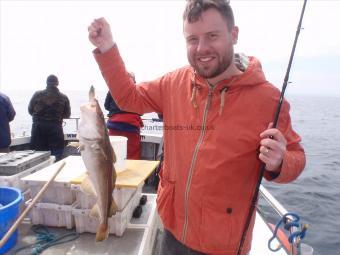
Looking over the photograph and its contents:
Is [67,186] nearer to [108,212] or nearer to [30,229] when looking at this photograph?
[30,229]

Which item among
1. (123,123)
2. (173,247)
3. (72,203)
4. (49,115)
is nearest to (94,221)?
(72,203)

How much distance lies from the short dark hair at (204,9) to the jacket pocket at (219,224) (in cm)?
133

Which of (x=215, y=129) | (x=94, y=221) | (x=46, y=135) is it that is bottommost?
(x=46, y=135)

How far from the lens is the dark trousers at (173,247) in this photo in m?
2.60

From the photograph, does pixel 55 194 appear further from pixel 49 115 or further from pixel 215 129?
pixel 49 115

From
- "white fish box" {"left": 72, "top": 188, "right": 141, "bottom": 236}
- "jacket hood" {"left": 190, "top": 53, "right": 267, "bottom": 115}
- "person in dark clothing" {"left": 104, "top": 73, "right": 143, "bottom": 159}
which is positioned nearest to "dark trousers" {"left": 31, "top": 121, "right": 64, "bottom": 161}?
"person in dark clothing" {"left": 104, "top": 73, "right": 143, "bottom": 159}

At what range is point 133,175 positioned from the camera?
346 centimetres

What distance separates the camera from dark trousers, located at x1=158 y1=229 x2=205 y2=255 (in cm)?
260

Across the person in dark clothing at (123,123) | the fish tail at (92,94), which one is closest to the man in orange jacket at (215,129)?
the fish tail at (92,94)

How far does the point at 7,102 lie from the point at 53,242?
4.87 metres

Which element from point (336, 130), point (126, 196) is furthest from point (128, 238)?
point (336, 130)

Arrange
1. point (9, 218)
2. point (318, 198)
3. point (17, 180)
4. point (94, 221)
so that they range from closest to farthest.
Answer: point (9, 218)
point (94, 221)
point (17, 180)
point (318, 198)

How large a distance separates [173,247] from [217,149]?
984mm

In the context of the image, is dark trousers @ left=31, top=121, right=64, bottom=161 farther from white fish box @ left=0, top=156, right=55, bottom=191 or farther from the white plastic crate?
the white plastic crate
